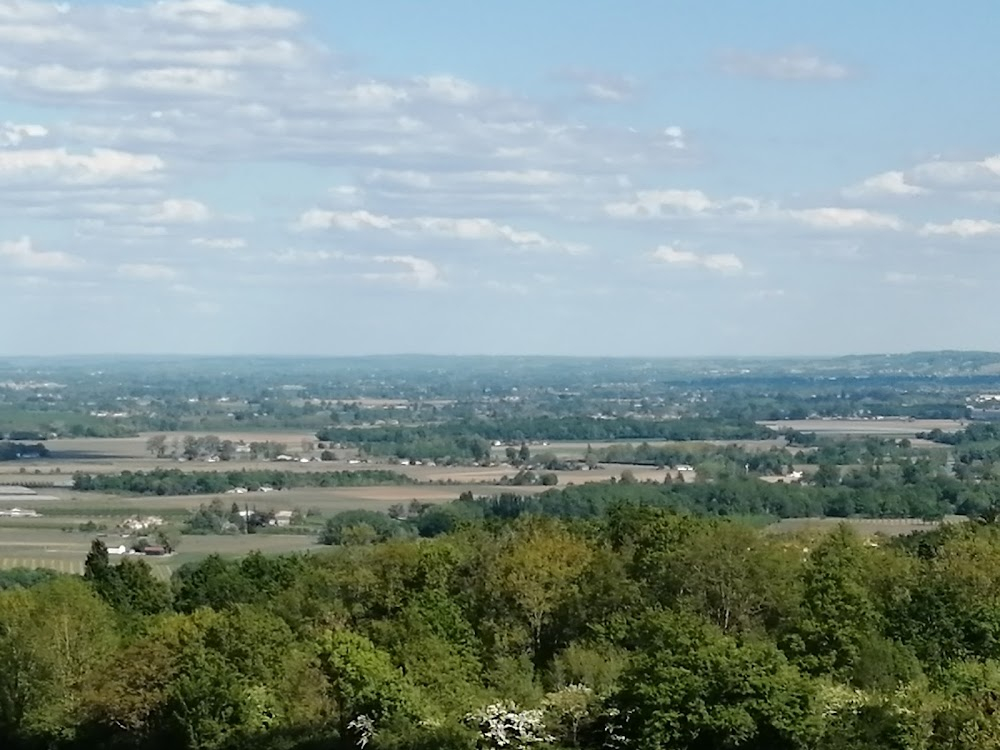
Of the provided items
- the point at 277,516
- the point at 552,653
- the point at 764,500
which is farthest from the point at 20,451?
the point at 552,653

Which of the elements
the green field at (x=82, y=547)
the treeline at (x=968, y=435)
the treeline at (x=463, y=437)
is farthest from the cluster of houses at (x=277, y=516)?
the treeline at (x=968, y=435)

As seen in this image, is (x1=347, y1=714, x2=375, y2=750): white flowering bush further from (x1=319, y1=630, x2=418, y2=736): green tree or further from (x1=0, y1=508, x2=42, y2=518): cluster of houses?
(x1=0, y1=508, x2=42, y2=518): cluster of houses

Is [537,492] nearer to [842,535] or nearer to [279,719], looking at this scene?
[842,535]

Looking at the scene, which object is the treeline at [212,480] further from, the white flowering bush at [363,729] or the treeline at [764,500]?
the white flowering bush at [363,729]

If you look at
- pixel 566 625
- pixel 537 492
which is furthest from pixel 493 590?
pixel 537 492

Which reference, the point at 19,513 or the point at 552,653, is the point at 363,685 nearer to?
the point at 552,653

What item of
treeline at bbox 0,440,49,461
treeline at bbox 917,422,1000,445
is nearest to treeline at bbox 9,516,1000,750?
treeline at bbox 0,440,49,461

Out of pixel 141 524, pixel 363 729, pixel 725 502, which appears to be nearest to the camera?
pixel 363 729
